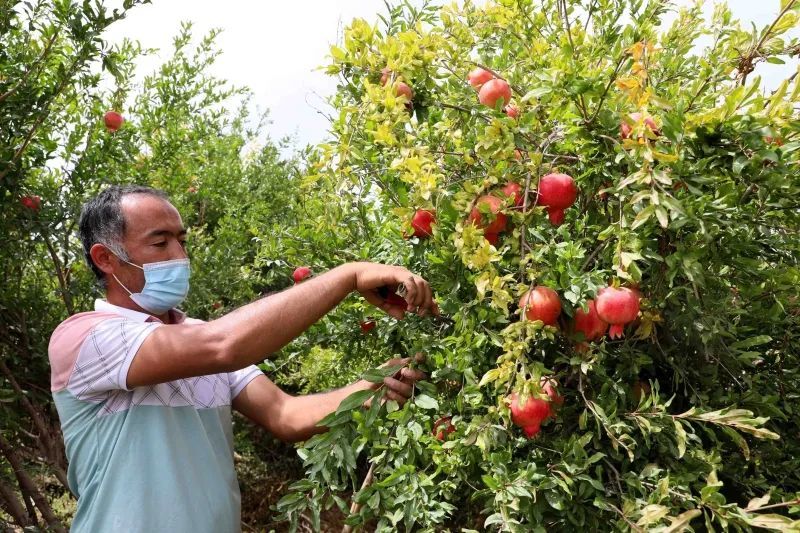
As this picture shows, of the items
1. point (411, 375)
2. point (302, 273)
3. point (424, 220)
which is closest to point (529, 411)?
point (411, 375)

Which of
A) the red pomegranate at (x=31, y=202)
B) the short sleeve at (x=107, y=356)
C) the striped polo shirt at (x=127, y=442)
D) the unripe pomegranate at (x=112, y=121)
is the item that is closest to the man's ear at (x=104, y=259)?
the striped polo shirt at (x=127, y=442)

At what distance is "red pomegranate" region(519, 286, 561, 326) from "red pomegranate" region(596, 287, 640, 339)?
81 millimetres

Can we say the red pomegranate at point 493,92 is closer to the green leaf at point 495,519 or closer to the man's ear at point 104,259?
the green leaf at point 495,519

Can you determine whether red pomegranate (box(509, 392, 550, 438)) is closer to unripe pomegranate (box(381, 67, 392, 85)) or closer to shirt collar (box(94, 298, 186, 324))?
unripe pomegranate (box(381, 67, 392, 85))

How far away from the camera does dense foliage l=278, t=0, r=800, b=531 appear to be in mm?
1310

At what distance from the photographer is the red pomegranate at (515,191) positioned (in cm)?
147

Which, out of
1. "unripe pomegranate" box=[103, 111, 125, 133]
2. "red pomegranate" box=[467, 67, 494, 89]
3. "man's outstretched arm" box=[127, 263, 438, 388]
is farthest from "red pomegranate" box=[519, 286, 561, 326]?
"unripe pomegranate" box=[103, 111, 125, 133]

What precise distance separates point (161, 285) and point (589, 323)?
3.78ft

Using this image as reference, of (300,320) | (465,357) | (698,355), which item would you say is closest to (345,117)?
(300,320)

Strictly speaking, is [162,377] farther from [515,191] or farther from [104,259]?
[515,191]

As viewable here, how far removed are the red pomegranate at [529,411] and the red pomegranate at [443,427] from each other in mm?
227

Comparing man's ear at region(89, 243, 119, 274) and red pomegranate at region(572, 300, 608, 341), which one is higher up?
man's ear at region(89, 243, 119, 274)

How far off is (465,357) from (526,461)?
242mm

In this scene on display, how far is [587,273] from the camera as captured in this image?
55.5 inches
